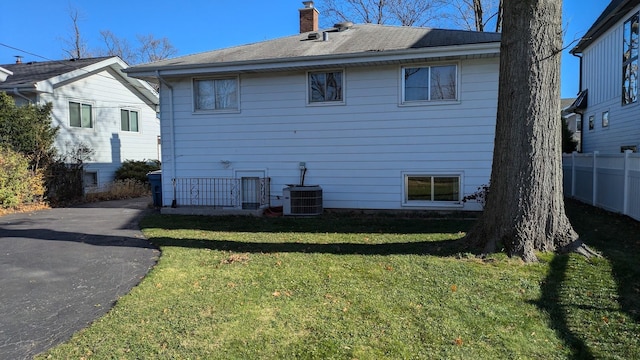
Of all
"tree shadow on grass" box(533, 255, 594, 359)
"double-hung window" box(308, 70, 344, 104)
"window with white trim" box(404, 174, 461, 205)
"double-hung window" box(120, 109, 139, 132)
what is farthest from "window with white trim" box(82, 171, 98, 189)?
"tree shadow on grass" box(533, 255, 594, 359)

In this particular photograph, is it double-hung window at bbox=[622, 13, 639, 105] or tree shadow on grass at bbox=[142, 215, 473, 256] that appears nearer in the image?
tree shadow on grass at bbox=[142, 215, 473, 256]

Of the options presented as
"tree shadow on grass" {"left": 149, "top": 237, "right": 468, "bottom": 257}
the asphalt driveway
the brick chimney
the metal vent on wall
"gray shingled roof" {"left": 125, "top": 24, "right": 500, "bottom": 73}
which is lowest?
the asphalt driveway

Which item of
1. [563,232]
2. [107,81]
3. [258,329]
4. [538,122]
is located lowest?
[258,329]

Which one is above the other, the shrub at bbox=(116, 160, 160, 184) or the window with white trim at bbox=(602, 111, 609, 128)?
the window with white trim at bbox=(602, 111, 609, 128)

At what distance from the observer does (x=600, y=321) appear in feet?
11.6

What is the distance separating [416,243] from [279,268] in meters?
2.46

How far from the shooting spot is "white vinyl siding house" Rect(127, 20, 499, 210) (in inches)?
365

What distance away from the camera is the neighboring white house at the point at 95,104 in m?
14.4

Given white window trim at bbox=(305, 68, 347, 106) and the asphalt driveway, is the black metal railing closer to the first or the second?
the asphalt driveway

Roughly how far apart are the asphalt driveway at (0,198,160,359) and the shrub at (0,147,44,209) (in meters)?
1.60

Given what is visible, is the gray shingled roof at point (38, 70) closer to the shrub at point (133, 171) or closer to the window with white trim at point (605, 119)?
the shrub at point (133, 171)

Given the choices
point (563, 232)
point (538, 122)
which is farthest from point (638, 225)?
point (538, 122)

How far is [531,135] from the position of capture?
5102mm

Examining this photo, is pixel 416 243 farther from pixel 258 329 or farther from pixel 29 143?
pixel 29 143
